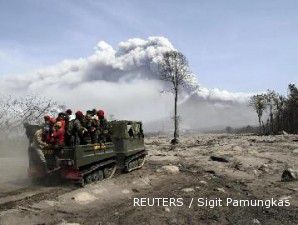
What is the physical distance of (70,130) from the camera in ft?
55.7

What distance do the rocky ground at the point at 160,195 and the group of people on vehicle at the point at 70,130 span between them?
163 centimetres

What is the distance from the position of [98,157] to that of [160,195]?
3.55m

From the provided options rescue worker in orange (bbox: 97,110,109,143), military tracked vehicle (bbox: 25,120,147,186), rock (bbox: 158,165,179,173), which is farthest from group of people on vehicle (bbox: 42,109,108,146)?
rock (bbox: 158,165,179,173)

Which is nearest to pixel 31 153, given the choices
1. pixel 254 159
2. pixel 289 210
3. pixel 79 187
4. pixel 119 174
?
pixel 79 187

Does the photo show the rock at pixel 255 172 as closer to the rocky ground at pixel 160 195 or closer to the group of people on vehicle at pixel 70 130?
the rocky ground at pixel 160 195

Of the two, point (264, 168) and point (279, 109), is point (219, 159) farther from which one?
point (279, 109)

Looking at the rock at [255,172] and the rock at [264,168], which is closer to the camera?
the rock at [255,172]

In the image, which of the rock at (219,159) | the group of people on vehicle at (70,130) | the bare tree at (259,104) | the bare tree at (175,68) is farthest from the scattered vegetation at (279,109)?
the group of people on vehicle at (70,130)

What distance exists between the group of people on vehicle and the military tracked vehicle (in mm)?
446

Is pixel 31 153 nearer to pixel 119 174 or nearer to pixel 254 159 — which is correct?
pixel 119 174

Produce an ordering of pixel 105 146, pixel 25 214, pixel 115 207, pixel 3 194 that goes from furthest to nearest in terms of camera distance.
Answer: pixel 105 146 < pixel 3 194 < pixel 115 207 < pixel 25 214

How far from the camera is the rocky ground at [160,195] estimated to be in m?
12.0

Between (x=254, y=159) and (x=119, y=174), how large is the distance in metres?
8.08

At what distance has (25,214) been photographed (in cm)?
1174
